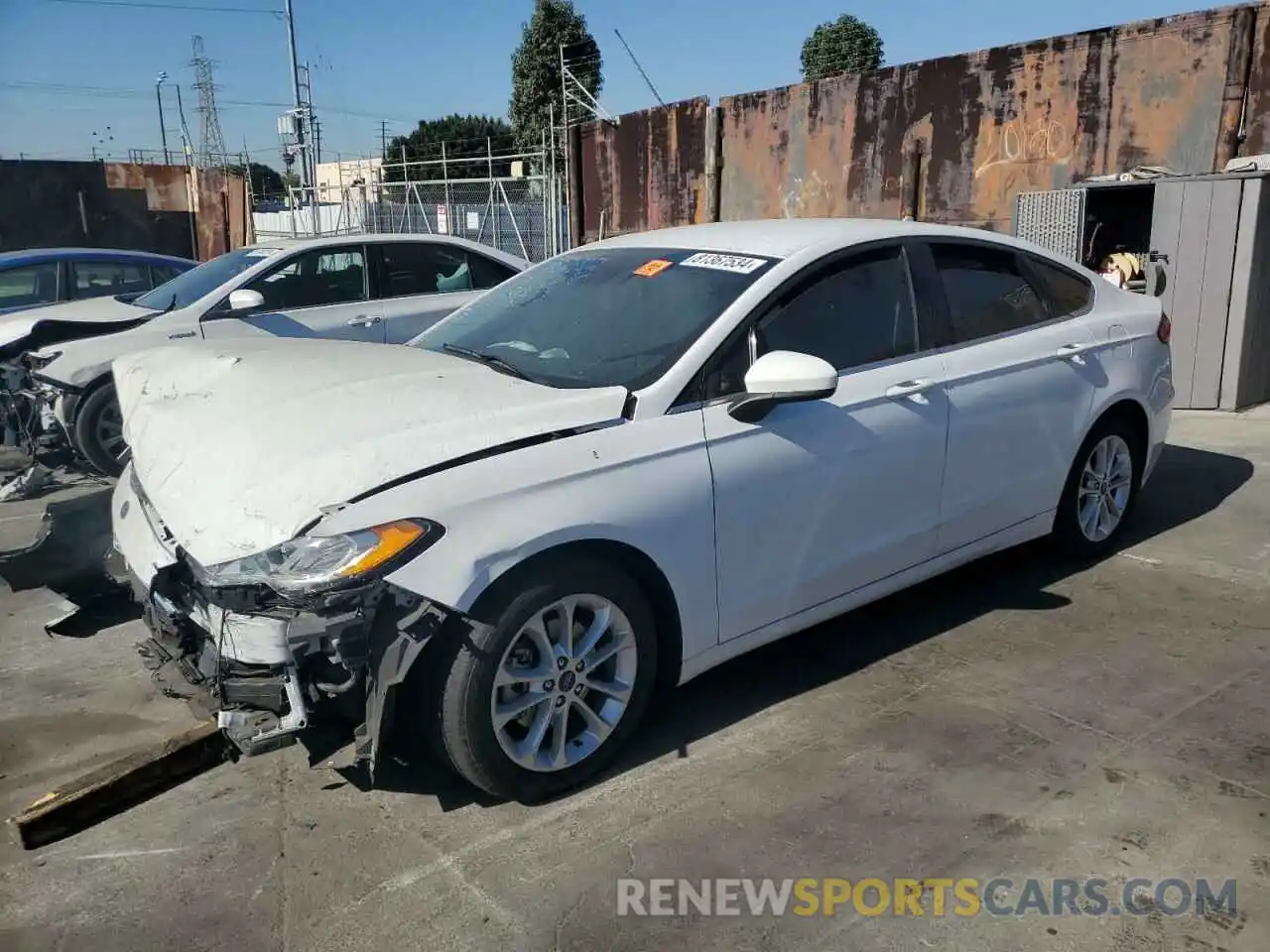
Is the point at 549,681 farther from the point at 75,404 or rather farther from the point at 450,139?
the point at 450,139

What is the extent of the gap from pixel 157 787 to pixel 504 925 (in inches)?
52.7

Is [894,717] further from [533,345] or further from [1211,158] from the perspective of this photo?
[1211,158]

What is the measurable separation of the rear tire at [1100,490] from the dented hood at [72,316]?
6.29 meters

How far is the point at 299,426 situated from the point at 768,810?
5.95 ft

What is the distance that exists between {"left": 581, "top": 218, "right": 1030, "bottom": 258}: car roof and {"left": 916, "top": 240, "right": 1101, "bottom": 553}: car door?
0.40 feet

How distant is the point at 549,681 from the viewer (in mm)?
2986

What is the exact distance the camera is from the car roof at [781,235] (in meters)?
3.82

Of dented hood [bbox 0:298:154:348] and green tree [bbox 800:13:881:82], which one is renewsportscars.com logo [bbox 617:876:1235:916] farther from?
green tree [bbox 800:13:881:82]

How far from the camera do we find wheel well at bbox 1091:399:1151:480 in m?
4.77

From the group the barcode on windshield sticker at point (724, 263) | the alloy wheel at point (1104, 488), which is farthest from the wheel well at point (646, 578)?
the alloy wheel at point (1104, 488)

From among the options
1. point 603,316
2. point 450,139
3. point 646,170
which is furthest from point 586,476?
point 450,139

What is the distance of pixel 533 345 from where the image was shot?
12.3ft

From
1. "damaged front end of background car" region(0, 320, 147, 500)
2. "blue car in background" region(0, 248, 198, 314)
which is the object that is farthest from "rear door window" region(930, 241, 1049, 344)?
"blue car in background" region(0, 248, 198, 314)

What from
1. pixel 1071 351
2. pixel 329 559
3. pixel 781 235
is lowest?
pixel 329 559
